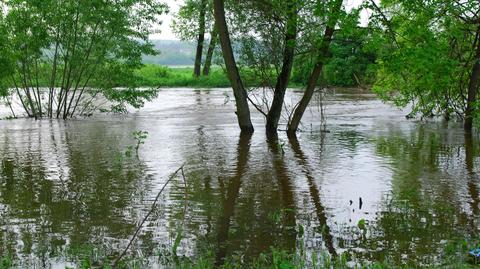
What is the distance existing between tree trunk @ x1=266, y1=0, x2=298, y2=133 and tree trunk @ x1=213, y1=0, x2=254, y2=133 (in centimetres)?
74

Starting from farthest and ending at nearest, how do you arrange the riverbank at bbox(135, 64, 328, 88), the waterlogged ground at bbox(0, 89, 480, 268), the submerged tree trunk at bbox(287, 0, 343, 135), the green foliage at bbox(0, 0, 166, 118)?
the riverbank at bbox(135, 64, 328, 88) → the green foliage at bbox(0, 0, 166, 118) → the submerged tree trunk at bbox(287, 0, 343, 135) → the waterlogged ground at bbox(0, 89, 480, 268)

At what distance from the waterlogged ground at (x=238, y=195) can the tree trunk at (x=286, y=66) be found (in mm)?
651

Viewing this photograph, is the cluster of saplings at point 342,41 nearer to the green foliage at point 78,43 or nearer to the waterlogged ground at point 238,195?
the waterlogged ground at point 238,195

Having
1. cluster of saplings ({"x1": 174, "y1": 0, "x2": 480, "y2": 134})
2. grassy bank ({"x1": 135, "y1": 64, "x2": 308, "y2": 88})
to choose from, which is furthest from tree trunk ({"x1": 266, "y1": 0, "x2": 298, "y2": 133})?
grassy bank ({"x1": 135, "y1": 64, "x2": 308, "y2": 88})

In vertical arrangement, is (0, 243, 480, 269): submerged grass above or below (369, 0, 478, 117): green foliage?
below

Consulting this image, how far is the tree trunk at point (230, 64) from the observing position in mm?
17281

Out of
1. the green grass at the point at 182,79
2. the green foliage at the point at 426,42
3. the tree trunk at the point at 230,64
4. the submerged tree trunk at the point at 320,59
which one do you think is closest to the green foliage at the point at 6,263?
the submerged tree trunk at the point at 320,59

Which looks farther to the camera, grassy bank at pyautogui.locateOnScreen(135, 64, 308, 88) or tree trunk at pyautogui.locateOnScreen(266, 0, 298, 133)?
grassy bank at pyautogui.locateOnScreen(135, 64, 308, 88)

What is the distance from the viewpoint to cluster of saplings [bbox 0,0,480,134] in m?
14.7

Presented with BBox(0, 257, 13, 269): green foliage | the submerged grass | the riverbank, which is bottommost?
the submerged grass

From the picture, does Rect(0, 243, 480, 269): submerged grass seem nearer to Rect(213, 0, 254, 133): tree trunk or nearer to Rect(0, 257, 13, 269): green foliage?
Rect(0, 257, 13, 269): green foliage

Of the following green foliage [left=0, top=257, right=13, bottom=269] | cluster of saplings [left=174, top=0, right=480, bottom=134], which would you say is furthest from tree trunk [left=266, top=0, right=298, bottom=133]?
green foliage [left=0, top=257, right=13, bottom=269]

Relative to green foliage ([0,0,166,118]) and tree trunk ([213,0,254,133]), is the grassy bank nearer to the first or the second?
green foliage ([0,0,166,118])

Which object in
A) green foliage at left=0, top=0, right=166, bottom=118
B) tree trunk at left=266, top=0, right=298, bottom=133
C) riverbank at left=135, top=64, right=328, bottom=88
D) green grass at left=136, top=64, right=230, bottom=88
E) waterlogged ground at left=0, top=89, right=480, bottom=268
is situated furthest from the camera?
green grass at left=136, top=64, right=230, bottom=88
